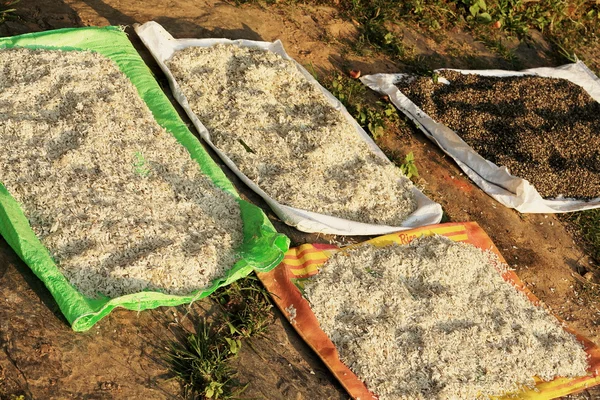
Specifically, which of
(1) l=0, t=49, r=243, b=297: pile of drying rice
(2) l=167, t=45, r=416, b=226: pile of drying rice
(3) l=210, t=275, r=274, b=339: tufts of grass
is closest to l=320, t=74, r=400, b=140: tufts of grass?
(2) l=167, t=45, r=416, b=226: pile of drying rice

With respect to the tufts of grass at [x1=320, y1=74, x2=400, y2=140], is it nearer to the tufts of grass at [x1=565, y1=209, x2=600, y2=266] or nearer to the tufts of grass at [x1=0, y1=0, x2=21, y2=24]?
the tufts of grass at [x1=565, y1=209, x2=600, y2=266]

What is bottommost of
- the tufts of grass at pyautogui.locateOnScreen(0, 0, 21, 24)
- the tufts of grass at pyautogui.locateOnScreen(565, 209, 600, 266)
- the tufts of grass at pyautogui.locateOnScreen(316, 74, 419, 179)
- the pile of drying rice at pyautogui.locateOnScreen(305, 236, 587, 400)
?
the tufts of grass at pyautogui.locateOnScreen(565, 209, 600, 266)

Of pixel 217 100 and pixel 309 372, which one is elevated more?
pixel 217 100

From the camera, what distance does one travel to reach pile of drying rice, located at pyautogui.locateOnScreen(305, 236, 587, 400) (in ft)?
10.4

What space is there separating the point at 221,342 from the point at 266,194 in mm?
956

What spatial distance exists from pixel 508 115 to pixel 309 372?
276 centimetres

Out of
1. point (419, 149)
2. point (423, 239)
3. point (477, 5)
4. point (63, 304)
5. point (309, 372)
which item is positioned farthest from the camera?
point (477, 5)

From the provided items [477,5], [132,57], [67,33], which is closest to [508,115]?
[477,5]

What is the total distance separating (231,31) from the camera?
201 inches

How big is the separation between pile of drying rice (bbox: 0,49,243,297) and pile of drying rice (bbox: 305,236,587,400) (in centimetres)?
63

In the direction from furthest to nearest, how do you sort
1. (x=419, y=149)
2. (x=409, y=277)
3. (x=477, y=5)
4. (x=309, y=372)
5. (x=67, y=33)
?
(x=477, y=5) < (x=419, y=149) < (x=67, y=33) < (x=409, y=277) < (x=309, y=372)

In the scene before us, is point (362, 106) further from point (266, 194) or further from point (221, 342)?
point (221, 342)

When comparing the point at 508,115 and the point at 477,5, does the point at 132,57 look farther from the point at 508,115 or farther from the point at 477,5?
the point at 477,5

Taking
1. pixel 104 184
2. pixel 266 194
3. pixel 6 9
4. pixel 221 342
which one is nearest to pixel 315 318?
pixel 221 342
